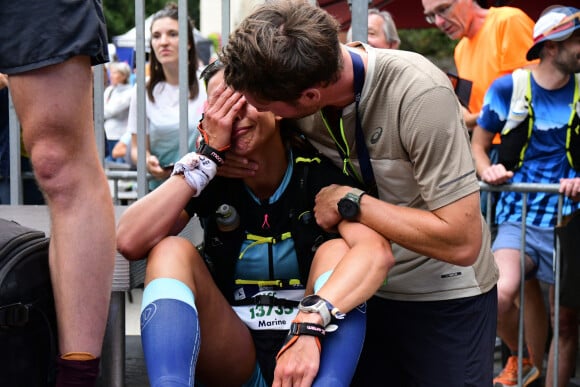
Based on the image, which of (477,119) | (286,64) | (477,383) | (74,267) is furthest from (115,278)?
(477,119)

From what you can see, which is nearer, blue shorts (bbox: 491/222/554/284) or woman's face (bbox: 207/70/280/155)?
woman's face (bbox: 207/70/280/155)

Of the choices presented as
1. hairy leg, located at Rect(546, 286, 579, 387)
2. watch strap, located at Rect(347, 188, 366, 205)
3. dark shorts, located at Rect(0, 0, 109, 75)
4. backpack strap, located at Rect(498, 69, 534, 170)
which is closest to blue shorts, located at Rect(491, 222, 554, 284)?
hairy leg, located at Rect(546, 286, 579, 387)

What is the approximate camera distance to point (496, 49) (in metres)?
4.95

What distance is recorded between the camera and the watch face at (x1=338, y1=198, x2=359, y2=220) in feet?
8.39

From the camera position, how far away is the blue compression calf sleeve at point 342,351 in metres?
2.36

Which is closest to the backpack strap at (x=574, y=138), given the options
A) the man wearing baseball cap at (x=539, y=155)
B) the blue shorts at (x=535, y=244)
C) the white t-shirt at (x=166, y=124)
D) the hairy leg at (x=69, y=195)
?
the man wearing baseball cap at (x=539, y=155)

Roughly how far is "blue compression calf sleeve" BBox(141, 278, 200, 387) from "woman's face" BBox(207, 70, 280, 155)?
48 cm

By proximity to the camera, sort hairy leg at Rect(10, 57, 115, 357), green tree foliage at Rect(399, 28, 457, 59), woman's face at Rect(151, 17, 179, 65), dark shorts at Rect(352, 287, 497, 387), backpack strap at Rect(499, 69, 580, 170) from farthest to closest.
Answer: green tree foliage at Rect(399, 28, 457, 59) → woman's face at Rect(151, 17, 179, 65) → backpack strap at Rect(499, 69, 580, 170) → dark shorts at Rect(352, 287, 497, 387) → hairy leg at Rect(10, 57, 115, 357)

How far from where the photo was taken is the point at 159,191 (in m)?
2.65

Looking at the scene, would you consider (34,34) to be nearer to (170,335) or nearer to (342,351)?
(170,335)

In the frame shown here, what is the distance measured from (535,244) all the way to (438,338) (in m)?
1.58

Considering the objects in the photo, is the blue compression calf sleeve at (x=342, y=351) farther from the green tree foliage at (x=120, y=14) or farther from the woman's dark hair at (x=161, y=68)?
the green tree foliage at (x=120, y=14)

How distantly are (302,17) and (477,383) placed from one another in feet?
3.98

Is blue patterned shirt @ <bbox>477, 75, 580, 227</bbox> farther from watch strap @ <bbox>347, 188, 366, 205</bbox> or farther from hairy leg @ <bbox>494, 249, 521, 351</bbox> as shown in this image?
watch strap @ <bbox>347, 188, 366, 205</bbox>
